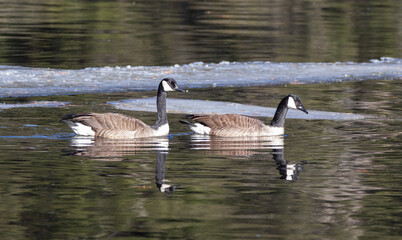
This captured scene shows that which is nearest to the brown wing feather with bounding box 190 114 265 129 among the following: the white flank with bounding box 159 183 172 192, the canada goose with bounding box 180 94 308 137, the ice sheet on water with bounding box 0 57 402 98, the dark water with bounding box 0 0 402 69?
the canada goose with bounding box 180 94 308 137

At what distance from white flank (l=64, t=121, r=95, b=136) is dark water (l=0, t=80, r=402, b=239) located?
186 mm

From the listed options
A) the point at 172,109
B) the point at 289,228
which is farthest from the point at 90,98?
the point at 289,228

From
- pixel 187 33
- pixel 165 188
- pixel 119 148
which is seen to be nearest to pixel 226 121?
pixel 119 148

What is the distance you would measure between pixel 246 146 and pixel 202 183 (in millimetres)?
3571

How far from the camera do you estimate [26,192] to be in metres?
10.5

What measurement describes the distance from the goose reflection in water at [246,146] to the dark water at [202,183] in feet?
0.06

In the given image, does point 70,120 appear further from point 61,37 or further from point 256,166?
point 61,37

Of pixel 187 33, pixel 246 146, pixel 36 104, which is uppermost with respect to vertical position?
pixel 187 33

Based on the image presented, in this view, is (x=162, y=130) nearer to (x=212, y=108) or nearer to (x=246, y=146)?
(x=246, y=146)

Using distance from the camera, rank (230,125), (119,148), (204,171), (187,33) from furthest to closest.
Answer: (187,33) → (230,125) → (119,148) → (204,171)

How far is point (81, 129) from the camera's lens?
1502 centimetres

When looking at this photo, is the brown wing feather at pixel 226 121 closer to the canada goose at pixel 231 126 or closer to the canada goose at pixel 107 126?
the canada goose at pixel 231 126

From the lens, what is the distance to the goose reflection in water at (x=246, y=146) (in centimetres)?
1260

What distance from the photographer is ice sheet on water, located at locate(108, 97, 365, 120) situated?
17.6 m
